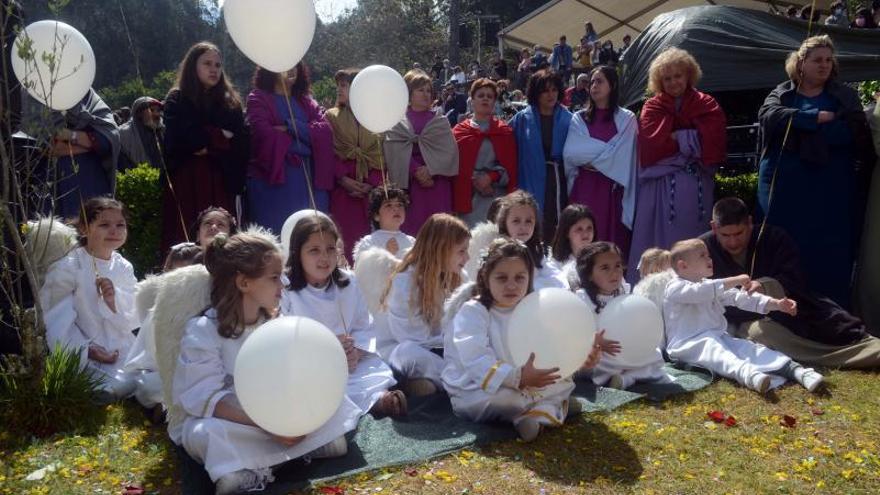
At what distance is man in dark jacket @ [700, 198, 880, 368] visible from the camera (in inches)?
200

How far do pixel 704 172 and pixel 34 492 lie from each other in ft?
17.1

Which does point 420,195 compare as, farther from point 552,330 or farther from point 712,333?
point 552,330

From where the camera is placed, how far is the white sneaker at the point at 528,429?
3.69m

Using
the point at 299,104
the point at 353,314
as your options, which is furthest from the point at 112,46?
the point at 353,314

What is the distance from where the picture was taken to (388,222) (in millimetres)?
5797

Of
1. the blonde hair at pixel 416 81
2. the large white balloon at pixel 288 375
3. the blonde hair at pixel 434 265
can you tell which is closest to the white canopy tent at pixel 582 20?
the blonde hair at pixel 416 81

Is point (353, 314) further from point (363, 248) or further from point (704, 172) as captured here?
point (704, 172)

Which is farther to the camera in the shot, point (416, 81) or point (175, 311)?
point (416, 81)

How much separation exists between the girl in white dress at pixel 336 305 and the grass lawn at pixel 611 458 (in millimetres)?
707

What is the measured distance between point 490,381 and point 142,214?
13.9 feet

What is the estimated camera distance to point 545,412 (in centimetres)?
383

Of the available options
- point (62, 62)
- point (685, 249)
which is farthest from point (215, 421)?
point (685, 249)

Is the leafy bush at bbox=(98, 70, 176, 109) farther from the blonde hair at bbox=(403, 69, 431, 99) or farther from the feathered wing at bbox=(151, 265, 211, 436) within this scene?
the feathered wing at bbox=(151, 265, 211, 436)

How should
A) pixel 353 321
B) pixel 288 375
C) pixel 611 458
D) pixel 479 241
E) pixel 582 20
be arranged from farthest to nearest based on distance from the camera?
pixel 582 20 → pixel 479 241 → pixel 353 321 → pixel 611 458 → pixel 288 375
